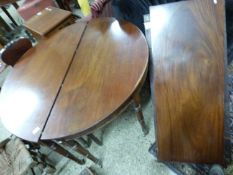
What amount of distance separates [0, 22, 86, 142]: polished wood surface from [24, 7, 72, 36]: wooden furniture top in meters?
0.41

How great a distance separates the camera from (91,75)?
1.16 m

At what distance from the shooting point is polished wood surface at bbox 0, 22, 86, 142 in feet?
3.47

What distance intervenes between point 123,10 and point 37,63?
91 centimetres

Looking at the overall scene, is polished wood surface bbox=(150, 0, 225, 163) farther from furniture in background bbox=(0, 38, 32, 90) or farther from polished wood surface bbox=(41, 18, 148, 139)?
furniture in background bbox=(0, 38, 32, 90)

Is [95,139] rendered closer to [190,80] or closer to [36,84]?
[36,84]

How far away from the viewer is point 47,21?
2.02 meters

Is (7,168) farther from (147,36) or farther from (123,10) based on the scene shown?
(123,10)

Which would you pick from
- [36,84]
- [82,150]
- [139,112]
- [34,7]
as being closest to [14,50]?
[36,84]

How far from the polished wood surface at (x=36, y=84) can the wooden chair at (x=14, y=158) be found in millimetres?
368

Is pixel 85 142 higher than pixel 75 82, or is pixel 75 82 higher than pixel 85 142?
pixel 75 82

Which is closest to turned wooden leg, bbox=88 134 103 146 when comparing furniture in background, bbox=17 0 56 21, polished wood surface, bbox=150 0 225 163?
polished wood surface, bbox=150 0 225 163

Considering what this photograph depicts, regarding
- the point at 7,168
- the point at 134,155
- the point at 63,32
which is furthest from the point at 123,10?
the point at 7,168

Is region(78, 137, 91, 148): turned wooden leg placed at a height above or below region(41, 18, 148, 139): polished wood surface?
below

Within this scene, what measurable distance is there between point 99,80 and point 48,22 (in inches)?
49.3
